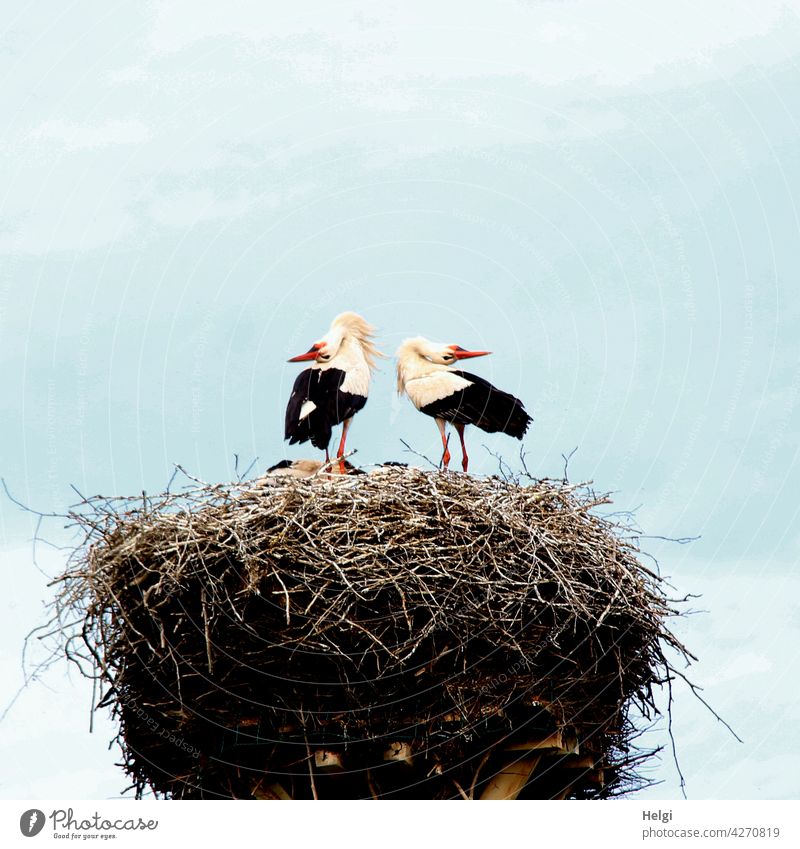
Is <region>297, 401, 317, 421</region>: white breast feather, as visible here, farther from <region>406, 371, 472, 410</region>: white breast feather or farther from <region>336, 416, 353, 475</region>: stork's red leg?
<region>406, 371, 472, 410</region>: white breast feather

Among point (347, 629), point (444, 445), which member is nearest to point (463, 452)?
point (444, 445)

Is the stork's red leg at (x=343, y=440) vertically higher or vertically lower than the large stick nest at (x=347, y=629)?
higher

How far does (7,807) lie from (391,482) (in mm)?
2757

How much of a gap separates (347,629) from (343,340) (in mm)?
3281

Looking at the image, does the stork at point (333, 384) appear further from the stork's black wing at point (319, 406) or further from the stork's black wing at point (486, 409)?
the stork's black wing at point (486, 409)

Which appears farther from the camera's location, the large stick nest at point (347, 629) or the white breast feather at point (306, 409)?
the white breast feather at point (306, 409)

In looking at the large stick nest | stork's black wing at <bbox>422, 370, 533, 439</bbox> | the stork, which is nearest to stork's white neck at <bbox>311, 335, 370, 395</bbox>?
the stork

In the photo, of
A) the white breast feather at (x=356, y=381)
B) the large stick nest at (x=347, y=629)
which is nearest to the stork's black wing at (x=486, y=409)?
the white breast feather at (x=356, y=381)

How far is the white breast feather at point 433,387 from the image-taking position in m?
9.55

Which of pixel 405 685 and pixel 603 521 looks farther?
pixel 603 521

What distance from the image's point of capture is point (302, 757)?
7492 millimetres

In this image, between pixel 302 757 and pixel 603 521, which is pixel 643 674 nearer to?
pixel 603 521

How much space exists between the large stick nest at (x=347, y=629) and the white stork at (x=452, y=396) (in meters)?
1.60

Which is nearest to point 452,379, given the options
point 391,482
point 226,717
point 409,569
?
point 391,482
